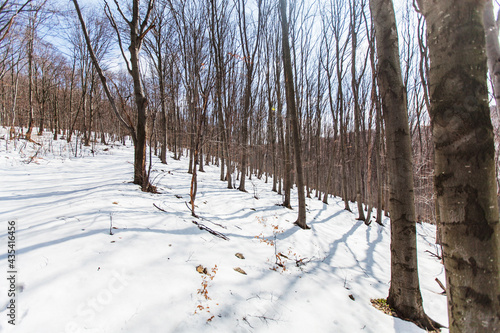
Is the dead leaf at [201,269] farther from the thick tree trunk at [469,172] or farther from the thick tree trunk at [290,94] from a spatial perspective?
the thick tree trunk at [290,94]

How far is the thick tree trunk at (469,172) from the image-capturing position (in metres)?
0.90

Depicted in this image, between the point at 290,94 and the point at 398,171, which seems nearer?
the point at 398,171

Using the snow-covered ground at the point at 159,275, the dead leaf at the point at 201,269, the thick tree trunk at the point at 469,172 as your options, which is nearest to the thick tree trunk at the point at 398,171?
the snow-covered ground at the point at 159,275

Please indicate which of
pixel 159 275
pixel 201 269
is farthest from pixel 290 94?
pixel 159 275

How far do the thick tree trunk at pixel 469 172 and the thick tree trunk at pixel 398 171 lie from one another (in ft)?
6.23

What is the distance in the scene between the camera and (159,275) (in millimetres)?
2252

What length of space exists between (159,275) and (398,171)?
319 centimetres

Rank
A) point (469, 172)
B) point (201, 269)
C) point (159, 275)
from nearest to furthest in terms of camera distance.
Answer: point (469, 172), point (159, 275), point (201, 269)

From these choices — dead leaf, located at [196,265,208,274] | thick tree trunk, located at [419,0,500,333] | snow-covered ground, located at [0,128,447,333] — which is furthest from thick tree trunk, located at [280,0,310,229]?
thick tree trunk, located at [419,0,500,333]

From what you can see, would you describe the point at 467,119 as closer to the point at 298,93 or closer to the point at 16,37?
the point at 298,93

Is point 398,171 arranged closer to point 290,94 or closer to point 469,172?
point 469,172

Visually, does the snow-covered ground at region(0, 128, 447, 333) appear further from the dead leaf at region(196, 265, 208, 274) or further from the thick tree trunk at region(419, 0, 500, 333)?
the thick tree trunk at region(419, 0, 500, 333)

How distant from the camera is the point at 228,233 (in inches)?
167

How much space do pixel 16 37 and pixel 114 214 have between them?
16341 millimetres
